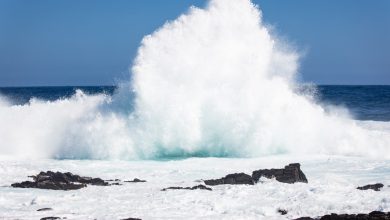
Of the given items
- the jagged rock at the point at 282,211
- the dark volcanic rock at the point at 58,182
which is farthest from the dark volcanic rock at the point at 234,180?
the jagged rock at the point at 282,211

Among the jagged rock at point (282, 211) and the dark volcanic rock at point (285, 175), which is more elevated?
the dark volcanic rock at point (285, 175)

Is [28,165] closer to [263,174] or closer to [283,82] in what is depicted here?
[263,174]

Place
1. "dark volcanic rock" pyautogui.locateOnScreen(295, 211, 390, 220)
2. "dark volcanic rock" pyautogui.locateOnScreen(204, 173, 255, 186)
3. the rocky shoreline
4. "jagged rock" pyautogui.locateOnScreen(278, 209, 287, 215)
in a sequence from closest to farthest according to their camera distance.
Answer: "dark volcanic rock" pyautogui.locateOnScreen(295, 211, 390, 220) < "jagged rock" pyautogui.locateOnScreen(278, 209, 287, 215) < the rocky shoreline < "dark volcanic rock" pyautogui.locateOnScreen(204, 173, 255, 186)

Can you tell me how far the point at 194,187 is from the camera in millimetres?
16844

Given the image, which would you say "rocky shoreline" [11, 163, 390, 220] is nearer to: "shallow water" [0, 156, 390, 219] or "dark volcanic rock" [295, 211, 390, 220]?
"shallow water" [0, 156, 390, 219]

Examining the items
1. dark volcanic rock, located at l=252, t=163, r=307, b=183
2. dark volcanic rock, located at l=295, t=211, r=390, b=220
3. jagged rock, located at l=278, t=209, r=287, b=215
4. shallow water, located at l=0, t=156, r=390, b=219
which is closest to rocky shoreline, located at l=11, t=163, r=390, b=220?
dark volcanic rock, located at l=252, t=163, r=307, b=183

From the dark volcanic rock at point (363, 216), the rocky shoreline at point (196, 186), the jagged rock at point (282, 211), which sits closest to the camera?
the dark volcanic rock at point (363, 216)

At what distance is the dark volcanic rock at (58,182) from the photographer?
1717 cm

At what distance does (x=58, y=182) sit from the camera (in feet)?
57.6

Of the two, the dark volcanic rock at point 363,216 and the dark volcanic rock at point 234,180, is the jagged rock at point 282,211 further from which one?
the dark volcanic rock at point 234,180

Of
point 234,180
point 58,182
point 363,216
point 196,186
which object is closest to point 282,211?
point 363,216

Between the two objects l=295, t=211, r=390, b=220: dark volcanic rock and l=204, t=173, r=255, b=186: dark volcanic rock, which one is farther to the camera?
l=204, t=173, r=255, b=186: dark volcanic rock

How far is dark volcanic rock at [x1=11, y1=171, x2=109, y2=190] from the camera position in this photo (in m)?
17.2

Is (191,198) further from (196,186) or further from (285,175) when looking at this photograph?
(285,175)
